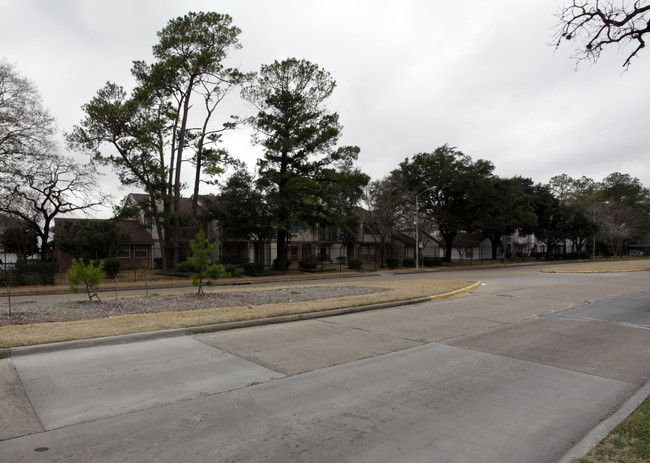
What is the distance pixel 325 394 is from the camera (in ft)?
17.0

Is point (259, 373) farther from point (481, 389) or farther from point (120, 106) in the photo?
point (120, 106)

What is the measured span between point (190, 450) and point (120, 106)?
2734 cm

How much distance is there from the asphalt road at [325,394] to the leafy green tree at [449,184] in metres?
38.6

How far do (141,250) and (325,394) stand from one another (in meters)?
38.3

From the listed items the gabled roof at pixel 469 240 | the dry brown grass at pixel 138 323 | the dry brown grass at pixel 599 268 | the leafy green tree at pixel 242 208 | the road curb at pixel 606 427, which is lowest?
the dry brown grass at pixel 599 268

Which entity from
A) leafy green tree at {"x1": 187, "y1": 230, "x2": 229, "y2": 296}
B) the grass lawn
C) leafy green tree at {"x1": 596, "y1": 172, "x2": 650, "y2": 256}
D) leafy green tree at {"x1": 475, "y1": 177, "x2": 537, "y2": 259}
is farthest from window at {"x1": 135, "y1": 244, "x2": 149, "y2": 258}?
leafy green tree at {"x1": 596, "y1": 172, "x2": 650, "y2": 256}

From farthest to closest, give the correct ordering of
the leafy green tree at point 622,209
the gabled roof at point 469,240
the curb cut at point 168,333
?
the gabled roof at point 469,240
the leafy green tree at point 622,209
the curb cut at point 168,333

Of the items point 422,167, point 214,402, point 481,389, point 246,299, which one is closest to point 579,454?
point 481,389

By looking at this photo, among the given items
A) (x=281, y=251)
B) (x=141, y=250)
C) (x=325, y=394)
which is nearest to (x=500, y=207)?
(x=281, y=251)

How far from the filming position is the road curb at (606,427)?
12.0 ft

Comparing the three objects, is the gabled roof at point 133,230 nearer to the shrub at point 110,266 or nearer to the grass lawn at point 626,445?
the shrub at point 110,266

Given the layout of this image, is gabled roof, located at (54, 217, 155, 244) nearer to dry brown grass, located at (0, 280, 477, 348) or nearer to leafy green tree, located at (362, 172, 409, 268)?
leafy green tree, located at (362, 172, 409, 268)

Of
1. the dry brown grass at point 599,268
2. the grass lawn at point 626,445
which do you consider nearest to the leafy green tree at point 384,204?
the dry brown grass at point 599,268

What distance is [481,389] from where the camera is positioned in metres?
5.42
